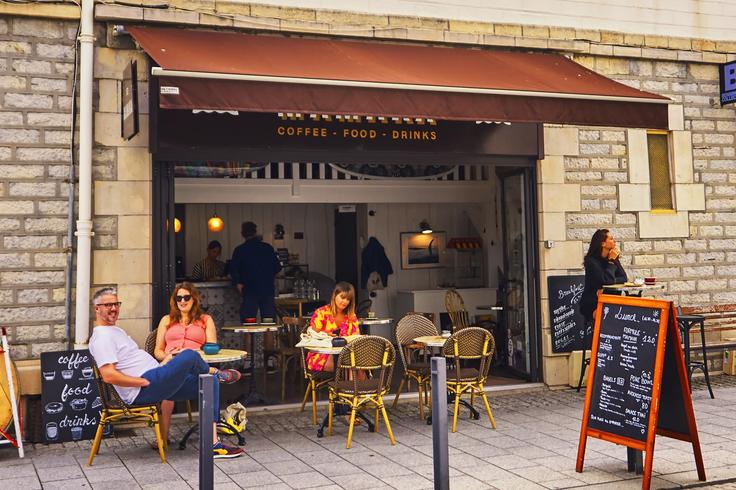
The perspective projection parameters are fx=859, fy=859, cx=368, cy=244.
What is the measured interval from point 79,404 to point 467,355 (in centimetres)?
329

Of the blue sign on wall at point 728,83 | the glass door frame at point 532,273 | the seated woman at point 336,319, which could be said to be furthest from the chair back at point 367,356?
the blue sign on wall at point 728,83

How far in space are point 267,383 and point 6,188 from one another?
12.7 ft

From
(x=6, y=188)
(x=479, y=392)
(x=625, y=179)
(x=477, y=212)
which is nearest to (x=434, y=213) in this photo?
(x=477, y=212)

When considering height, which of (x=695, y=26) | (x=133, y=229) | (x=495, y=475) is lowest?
(x=495, y=475)

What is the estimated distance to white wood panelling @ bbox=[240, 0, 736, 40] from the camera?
8812 mm

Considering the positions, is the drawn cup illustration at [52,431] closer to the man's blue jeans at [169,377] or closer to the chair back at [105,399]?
the chair back at [105,399]

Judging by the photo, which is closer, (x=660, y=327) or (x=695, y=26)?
(x=660, y=327)

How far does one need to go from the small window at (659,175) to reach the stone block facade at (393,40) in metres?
0.15

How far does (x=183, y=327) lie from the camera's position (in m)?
7.14

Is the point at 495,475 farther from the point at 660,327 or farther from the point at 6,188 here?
the point at 6,188

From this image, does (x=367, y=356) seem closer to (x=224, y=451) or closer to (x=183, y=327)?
(x=224, y=451)

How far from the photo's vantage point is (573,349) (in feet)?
30.8

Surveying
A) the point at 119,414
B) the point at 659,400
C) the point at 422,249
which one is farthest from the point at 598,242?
the point at 422,249

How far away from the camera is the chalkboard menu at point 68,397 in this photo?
23.2 ft
